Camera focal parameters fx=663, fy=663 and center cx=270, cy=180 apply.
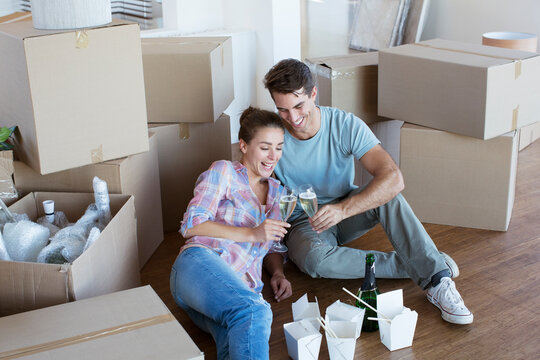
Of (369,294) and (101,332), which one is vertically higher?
(101,332)

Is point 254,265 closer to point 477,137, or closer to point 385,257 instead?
point 385,257


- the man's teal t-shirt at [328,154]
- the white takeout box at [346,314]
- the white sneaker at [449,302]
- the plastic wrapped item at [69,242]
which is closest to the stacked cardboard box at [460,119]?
the man's teal t-shirt at [328,154]

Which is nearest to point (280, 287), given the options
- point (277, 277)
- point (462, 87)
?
point (277, 277)

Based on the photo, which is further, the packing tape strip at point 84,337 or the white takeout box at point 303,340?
the white takeout box at point 303,340

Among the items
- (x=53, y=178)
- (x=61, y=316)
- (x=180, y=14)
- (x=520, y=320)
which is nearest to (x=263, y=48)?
(x=180, y=14)

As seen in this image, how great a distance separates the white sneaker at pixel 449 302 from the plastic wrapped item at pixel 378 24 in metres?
2.43

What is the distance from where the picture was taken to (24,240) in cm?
204

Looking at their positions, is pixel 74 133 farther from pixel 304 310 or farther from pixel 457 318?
pixel 457 318

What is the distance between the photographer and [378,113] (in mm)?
3043

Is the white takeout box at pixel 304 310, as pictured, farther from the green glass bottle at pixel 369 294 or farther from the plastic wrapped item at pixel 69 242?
the plastic wrapped item at pixel 69 242

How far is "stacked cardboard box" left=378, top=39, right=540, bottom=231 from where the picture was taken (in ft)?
8.70

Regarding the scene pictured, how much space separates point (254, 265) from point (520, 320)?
903 millimetres

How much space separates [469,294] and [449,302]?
21 centimetres

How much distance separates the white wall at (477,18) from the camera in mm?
3871
